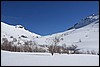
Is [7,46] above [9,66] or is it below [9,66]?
above

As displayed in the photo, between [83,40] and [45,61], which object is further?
[83,40]

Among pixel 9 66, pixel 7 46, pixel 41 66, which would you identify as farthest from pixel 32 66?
pixel 7 46

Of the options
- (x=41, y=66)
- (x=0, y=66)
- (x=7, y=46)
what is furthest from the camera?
(x=7, y=46)

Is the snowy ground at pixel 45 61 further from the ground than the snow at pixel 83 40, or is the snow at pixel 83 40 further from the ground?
the snow at pixel 83 40

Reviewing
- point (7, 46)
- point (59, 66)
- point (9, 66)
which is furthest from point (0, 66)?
point (7, 46)

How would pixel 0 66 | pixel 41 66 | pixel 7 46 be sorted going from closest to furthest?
pixel 0 66 → pixel 41 66 → pixel 7 46

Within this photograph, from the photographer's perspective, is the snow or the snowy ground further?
the snow

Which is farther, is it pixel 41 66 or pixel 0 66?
pixel 41 66

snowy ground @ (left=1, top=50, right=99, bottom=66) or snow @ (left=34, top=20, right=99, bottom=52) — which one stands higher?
snow @ (left=34, top=20, right=99, bottom=52)

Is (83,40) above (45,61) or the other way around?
above

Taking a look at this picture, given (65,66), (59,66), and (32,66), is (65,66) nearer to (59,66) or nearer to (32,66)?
(59,66)

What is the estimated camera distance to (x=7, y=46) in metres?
54.2

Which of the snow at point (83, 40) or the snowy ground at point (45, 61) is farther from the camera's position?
the snow at point (83, 40)

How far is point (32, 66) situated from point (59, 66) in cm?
152
